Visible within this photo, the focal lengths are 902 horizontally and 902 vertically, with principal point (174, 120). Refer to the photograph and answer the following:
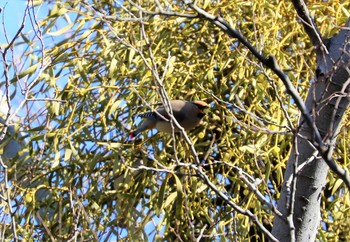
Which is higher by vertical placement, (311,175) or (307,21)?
(307,21)

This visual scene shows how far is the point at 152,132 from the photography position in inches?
72.9

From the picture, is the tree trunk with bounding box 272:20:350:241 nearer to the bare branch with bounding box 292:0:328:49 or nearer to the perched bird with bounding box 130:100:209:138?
the bare branch with bounding box 292:0:328:49

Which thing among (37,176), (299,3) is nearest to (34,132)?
(37,176)

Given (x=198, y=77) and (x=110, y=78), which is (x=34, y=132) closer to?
(x=110, y=78)

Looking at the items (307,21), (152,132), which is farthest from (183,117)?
(307,21)

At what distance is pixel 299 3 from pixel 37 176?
2.47ft

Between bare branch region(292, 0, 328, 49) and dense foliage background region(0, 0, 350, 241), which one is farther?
dense foliage background region(0, 0, 350, 241)

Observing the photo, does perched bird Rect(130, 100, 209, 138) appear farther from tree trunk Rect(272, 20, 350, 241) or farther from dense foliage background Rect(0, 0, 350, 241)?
tree trunk Rect(272, 20, 350, 241)

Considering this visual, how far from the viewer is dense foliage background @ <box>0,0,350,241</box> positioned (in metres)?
1.70

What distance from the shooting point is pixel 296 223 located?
1249mm

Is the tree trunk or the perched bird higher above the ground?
the perched bird

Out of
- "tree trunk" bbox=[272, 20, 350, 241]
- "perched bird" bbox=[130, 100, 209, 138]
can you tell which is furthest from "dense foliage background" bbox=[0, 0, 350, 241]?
"tree trunk" bbox=[272, 20, 350, 241]

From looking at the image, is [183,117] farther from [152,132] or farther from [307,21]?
[307,21]

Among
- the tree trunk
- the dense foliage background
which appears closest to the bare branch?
the tree trunk
